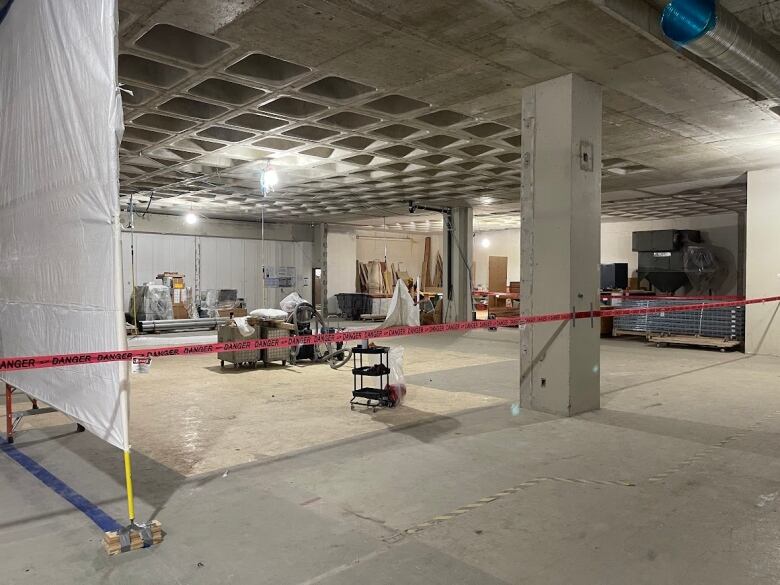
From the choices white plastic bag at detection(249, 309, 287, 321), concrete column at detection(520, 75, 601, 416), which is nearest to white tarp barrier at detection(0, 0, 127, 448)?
concrete column at detection(520, 75, 601, 416)

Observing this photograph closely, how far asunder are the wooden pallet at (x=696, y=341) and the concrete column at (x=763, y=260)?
356mm

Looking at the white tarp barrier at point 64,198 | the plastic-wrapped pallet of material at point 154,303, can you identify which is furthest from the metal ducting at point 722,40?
the plastic-wrapped pallet of material at point 154,303

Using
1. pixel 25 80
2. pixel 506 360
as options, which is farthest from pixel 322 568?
pixel 506 360

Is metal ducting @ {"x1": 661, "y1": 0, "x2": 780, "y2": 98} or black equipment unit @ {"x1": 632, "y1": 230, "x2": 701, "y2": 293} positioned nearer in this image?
metal ducting @ {"x1": 661, "y1": 0, "x2": 780, "y2": 98}

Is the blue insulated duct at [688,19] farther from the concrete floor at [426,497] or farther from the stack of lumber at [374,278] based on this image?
the stack of lumber at [374,278]

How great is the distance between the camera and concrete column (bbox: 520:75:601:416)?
5379 millimetres

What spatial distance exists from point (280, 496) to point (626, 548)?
1953 millimetres

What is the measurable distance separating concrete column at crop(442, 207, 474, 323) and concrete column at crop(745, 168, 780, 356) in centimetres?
660

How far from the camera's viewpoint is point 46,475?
3783mm

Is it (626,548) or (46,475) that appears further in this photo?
(46,475)

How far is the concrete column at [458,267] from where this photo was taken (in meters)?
15.0

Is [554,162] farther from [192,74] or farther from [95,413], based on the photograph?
[95,413]

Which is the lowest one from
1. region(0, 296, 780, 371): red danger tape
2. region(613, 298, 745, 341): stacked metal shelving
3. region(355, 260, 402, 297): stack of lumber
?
region(613, 298, 745, 341): stacked metal shelving

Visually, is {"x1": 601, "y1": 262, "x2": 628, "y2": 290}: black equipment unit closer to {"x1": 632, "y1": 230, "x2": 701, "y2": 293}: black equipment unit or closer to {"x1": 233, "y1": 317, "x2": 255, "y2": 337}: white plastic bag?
{"x1": 632, "y1": 230, "x2": 701, "y2": 293}: black equipment unit
